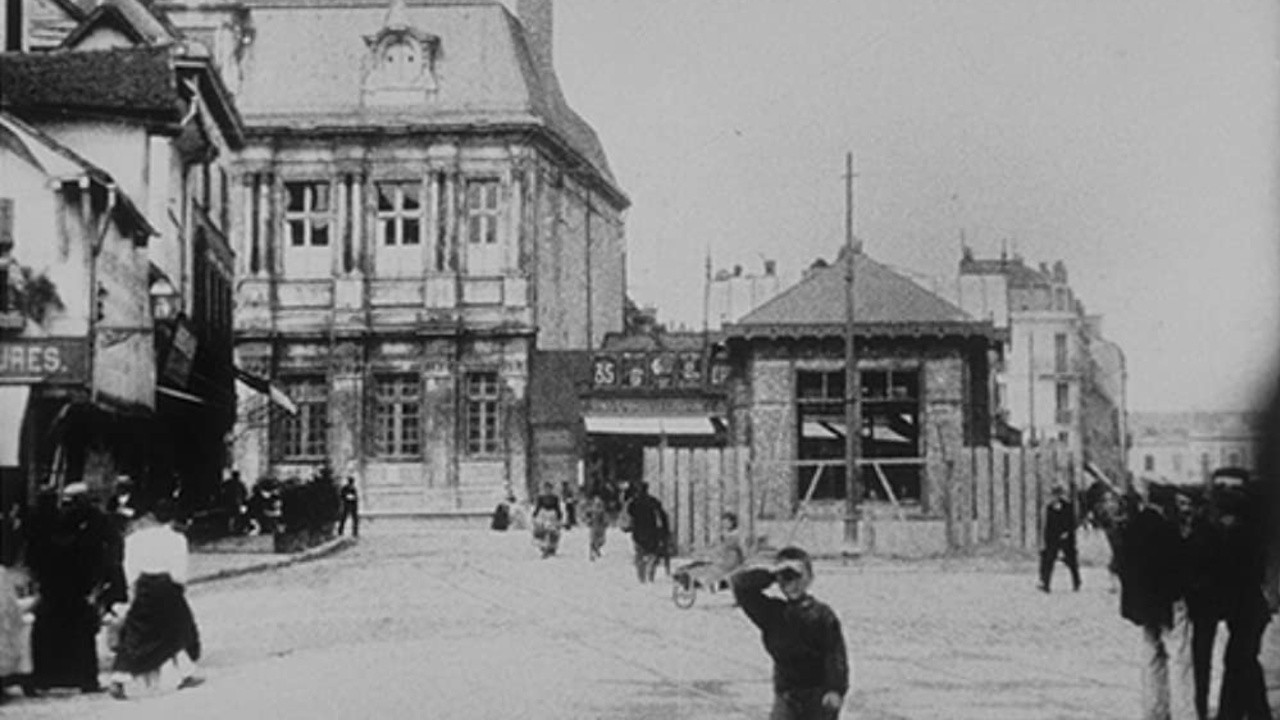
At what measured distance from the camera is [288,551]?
10.7m

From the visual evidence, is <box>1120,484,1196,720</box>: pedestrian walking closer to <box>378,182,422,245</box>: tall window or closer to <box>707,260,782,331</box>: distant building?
<box>707,260,782,331</box>: distant building

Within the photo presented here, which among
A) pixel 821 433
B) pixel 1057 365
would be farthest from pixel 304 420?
pixel 821 433

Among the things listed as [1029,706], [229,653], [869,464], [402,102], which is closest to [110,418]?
[229,653]

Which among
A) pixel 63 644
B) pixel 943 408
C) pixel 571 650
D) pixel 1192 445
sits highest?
pixel 943 408

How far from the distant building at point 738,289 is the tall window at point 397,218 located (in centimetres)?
147

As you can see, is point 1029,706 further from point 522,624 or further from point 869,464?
point 869,464

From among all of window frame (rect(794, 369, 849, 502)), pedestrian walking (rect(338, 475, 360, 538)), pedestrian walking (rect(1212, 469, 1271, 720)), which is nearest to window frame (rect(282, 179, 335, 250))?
pedestrian walking (rect(338, 475, 360, 538))

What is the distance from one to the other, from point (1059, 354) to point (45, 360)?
16.8ft

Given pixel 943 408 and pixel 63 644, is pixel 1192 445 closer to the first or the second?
pixel 63 644

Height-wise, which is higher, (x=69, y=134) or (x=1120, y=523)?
(x=69, y=134)

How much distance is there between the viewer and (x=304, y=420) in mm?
9672

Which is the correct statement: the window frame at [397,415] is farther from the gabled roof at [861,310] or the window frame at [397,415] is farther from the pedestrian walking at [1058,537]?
the pedestrian walking at [1058,537]

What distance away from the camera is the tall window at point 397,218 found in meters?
9.65

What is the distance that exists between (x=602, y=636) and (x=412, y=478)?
1.89 metres
